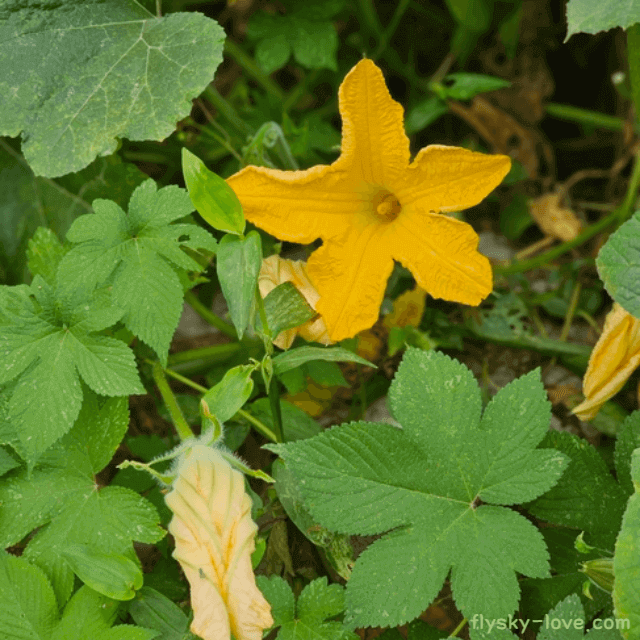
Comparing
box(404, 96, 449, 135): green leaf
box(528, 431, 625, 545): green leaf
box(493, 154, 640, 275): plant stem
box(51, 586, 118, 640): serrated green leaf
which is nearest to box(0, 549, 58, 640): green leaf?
box(51, 586, 118, 640): serrated green leaf

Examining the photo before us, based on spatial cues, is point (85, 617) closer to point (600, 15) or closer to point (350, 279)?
point (350, 279)

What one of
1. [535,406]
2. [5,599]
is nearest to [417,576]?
[535,406]

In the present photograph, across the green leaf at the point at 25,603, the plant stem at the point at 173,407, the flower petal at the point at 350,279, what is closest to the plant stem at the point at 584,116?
the flower petal at the point at 350,279

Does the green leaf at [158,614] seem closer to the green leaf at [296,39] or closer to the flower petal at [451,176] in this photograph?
the flower petal at [451,176]

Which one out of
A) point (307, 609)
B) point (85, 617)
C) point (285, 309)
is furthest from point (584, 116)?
point (85, 617)

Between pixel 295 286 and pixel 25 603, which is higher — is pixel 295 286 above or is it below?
above

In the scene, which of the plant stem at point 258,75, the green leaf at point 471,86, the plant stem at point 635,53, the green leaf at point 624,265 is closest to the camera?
the green leaf at point 624,265

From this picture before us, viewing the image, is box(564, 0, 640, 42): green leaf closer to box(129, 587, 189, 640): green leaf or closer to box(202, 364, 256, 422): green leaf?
box(202, 364, 256, 422): green leaf
